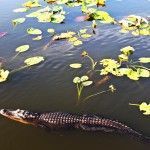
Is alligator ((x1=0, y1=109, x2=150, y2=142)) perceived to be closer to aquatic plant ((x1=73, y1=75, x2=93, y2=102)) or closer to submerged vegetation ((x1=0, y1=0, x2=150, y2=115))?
submerged vegetation ((x1=0, y1=0, x2=150, y2=115))

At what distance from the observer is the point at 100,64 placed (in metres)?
7.31

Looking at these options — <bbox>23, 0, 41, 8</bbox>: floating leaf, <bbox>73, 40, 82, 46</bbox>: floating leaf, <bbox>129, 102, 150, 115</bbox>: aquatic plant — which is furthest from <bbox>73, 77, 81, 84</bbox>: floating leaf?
<bbox>23, 0, 41, 8</bbox>: floating leaf

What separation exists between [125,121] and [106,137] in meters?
0.48

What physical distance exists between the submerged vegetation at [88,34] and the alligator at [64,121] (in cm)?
59

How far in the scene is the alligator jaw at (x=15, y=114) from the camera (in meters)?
5.78

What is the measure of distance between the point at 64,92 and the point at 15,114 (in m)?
1.10

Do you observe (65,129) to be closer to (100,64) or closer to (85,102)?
(85,102)

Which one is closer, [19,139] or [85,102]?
[19,139]

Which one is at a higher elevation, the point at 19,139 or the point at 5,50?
the point at 5,50

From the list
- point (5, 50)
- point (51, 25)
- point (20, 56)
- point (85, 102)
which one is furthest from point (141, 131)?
point (51, 25)

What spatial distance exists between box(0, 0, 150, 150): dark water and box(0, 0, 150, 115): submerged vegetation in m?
0.13

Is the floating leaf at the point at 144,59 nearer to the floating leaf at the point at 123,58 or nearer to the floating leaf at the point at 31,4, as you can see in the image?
the floating leaf at the point at 123,58

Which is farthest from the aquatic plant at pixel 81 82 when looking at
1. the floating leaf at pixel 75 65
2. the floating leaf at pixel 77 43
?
the floating leaf at pixel 77 43

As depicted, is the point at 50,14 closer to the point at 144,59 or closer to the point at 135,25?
the point at 135,25
